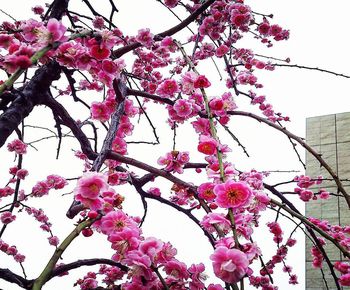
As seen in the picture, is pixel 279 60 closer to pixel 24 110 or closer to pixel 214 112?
pixel 214 112

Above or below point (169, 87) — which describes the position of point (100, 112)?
below

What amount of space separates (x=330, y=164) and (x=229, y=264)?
614cm

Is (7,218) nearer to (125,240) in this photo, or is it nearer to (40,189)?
(40,189)

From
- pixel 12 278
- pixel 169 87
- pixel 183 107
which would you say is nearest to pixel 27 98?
pixel 169 87

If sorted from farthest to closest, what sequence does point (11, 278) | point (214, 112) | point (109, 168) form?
point (109, 168), point (214, 112), point (11, 278)

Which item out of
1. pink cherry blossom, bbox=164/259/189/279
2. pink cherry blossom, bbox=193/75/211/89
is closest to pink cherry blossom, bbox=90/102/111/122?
pink cherry blossom, bbox=193/75/211/89

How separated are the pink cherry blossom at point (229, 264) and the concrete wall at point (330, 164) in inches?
208

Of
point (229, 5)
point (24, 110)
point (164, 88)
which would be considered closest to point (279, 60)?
point (229, 5)

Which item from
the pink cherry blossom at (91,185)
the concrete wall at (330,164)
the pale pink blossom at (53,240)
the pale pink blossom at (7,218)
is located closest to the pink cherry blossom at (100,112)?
the pink cherry blossom at (91,185)

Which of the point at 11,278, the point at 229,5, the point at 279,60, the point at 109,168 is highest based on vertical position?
the point at 229,5

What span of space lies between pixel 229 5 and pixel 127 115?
144 cm

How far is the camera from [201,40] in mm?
3293

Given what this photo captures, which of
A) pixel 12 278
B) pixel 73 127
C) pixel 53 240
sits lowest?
pixel 12 278

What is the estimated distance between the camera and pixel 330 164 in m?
6.31
